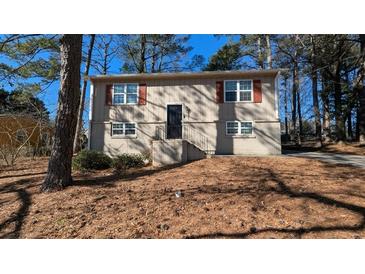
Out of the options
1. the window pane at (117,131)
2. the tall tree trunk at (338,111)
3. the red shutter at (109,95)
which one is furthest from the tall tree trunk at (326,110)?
A: the red shutter at (109,95)

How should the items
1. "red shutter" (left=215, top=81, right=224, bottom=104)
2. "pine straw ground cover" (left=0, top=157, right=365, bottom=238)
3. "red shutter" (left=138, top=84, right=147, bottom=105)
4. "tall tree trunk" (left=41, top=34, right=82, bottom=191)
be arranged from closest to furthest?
"pine straw ground cover" (left=0, top=157, right=365, bottom=238)
"tall tree trunk" (left=41, top=34, right=82, bottom=191)
"red shutter" (left=215, top=81, right=224, bottom=104)
"red shutter" (left=138, top=84, right=147, bottom=105)

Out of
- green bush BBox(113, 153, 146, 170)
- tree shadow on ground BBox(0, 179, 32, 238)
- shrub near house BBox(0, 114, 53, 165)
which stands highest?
shrub near house BBox(0, 114, 53, 165)

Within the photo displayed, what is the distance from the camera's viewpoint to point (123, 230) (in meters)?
3.58

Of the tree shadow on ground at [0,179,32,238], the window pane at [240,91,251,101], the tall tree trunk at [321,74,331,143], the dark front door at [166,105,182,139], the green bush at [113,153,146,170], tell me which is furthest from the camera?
the tall tree trunk at [321,74,331,143]

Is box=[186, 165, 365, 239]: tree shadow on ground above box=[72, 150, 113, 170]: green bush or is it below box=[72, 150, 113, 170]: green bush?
below

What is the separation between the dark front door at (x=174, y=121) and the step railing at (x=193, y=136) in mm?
235

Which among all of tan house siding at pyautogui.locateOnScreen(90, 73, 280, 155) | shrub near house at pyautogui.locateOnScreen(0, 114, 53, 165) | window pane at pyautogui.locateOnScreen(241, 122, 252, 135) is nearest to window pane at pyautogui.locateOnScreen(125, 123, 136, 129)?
tan house siding at pyautogui.locateOnScreen(90, 73, 280, 155)

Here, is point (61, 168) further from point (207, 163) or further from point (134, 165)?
point (207, 163)

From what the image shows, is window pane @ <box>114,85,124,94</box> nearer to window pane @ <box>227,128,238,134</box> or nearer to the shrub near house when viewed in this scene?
the shrub near house

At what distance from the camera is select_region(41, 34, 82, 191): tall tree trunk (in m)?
5.62

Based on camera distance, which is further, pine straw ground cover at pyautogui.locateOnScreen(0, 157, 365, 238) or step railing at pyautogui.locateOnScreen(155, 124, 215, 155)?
step railing at pyautogui.locateOnScreen(155, 124, 215, 155)

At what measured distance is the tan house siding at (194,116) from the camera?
11047 mm

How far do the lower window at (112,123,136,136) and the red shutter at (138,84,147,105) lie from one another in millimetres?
1240

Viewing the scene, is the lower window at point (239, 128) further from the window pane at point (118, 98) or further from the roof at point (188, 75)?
the window pane at point (118, 98)
